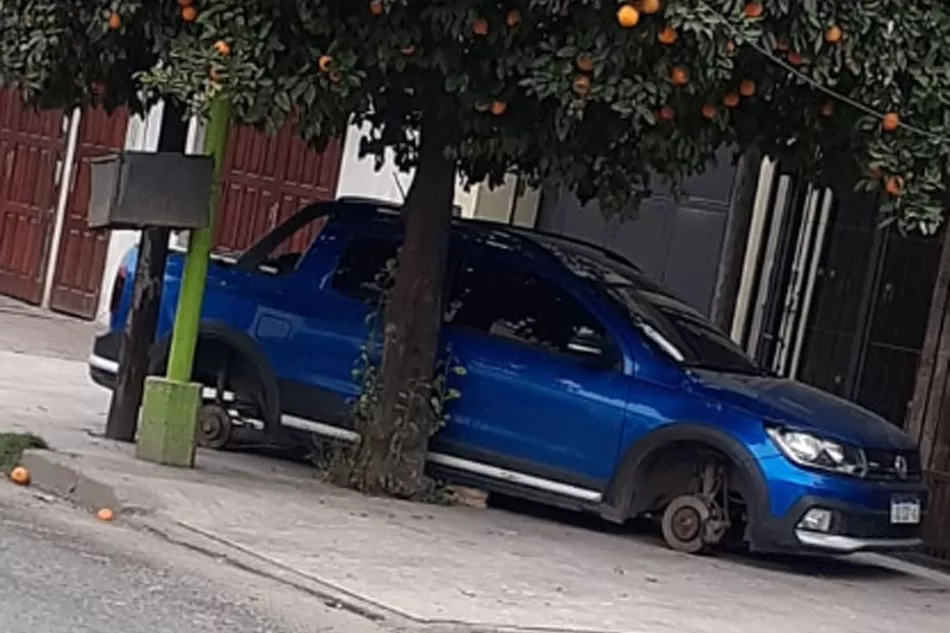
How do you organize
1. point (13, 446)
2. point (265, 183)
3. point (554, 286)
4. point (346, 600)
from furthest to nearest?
point (265, 183) → point (554, 286) → point (13, 446) → point (346, 600)

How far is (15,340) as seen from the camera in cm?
1845

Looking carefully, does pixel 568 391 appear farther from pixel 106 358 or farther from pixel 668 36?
pixel 106 358

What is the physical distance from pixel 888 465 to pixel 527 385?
2.09 m

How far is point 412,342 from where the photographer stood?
38.9ft

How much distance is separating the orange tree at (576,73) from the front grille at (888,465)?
1.66m

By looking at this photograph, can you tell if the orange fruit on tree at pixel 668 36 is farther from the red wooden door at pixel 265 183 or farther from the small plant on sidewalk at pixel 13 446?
the red wooden door at pixel 265 183

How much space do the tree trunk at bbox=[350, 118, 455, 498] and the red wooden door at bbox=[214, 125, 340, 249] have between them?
24.1 feet

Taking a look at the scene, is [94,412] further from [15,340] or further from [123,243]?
[123,243]

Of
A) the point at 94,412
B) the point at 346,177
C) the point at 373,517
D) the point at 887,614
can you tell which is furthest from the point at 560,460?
the point at 346,177

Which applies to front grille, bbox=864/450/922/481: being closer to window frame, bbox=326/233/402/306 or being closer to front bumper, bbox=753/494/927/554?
front bumper, bbox=753/494/927/554

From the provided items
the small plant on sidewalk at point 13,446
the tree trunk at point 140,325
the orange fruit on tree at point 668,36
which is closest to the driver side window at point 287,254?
the tree trunk at point 140,325

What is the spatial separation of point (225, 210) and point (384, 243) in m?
8.03

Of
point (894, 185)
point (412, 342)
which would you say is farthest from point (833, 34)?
point (412, 342)

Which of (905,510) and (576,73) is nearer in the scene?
(576,73)
